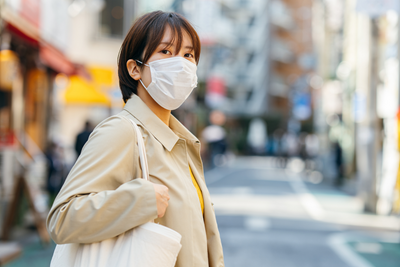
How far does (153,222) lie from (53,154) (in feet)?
33.4

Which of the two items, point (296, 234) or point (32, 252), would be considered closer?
point (32, 252)

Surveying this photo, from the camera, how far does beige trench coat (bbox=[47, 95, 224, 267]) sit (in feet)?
4.88

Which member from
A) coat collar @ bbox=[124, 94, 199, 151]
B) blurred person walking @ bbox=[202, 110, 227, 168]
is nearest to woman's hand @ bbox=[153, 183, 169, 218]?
coat collar @ bbox=[124, 94, 199, 151]

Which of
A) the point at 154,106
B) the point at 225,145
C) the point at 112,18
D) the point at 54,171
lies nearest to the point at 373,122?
the point at 54,171

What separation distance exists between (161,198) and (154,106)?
45cm

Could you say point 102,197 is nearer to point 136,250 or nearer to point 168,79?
point 136,250

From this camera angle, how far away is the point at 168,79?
181cm

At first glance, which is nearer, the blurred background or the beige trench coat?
the beige trench coat

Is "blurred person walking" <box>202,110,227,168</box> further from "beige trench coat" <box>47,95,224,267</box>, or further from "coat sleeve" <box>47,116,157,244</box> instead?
"coat sleeve" <box>47,116,157,244</box>

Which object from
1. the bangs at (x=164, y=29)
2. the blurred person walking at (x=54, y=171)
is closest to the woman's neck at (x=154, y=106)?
the bangs at (x=164, y=29)

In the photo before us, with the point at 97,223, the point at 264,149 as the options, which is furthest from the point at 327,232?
the point at 264,149

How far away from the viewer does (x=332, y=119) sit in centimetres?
2491

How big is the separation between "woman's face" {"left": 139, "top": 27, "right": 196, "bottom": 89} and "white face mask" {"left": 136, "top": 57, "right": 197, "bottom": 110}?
16 millimetres

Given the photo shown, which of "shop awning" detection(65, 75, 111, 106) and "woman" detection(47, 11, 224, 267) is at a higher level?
"woman" detection(47, 11, 224, 267)
